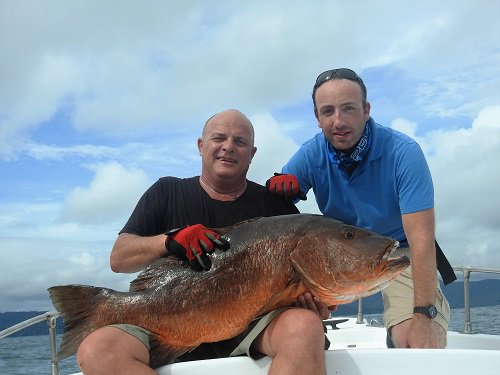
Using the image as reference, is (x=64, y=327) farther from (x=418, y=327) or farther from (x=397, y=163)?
(x=397, y=163)

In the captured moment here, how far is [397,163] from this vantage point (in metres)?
4.17

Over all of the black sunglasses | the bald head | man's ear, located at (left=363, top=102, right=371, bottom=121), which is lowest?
the bald head

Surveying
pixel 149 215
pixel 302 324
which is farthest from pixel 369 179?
pixel 302 324

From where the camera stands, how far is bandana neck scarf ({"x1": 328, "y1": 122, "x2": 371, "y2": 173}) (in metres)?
4.23

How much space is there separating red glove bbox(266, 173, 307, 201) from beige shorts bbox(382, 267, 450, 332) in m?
1.18

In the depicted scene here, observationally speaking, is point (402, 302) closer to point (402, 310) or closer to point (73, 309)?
point (402, 310)

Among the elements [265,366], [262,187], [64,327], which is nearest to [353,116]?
[262,187]

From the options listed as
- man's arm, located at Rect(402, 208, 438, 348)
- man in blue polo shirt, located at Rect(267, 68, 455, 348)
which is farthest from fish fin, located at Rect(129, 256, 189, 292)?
man's arm, located at Rect(402, 208, 438, 348)

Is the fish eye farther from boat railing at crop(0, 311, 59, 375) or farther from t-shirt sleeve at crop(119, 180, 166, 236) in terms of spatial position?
boat railing at crop(0, 311, 59, 375)

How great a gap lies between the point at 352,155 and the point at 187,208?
1.32 metres

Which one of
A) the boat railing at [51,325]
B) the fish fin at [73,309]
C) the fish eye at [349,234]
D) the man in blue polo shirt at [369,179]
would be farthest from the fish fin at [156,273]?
the boat railing at [51,325]

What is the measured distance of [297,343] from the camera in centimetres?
273

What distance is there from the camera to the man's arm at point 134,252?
10.8 feet

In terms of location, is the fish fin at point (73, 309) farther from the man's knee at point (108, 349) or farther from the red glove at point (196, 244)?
the red glove at point (196, 244)
